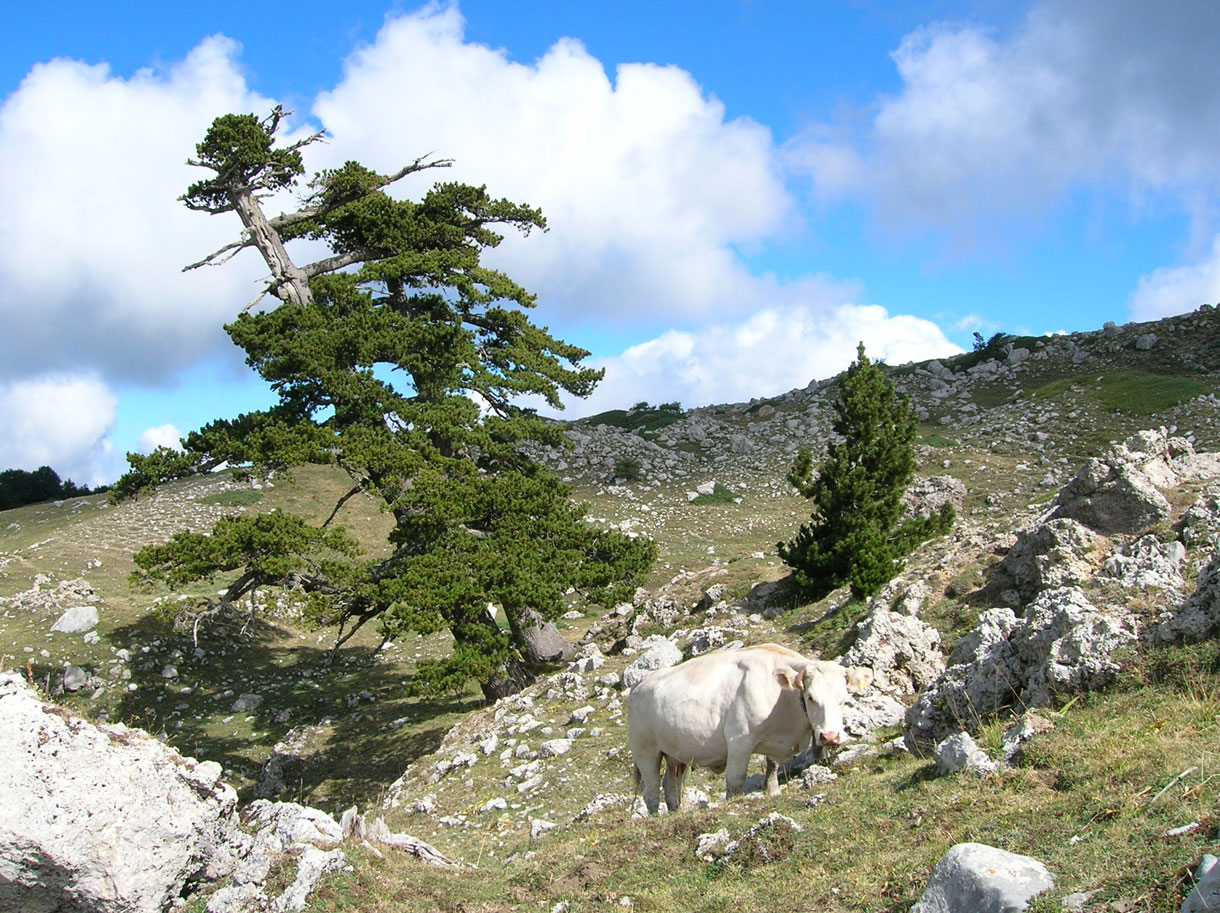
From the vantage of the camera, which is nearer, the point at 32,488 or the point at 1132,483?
the point at 1132,483

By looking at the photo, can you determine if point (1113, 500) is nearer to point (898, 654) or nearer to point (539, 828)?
point (898, 654)

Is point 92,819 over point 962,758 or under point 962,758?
over

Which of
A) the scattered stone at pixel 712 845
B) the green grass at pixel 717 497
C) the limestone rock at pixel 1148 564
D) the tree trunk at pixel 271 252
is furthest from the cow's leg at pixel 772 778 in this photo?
the green grass at pixel 717 497

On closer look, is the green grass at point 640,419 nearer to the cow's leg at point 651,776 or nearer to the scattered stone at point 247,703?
the scattered stone at point 247,703

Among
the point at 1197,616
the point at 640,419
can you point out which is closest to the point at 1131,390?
the point at 640,419

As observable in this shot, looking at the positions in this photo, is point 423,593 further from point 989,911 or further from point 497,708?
point 989,911

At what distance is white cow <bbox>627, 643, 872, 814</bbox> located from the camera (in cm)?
1004

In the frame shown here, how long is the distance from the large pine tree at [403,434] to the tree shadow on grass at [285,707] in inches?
86.7

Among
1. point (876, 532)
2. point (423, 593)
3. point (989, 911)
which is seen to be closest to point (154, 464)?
point (423, 593)

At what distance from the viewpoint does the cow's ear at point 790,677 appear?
33.5 ft

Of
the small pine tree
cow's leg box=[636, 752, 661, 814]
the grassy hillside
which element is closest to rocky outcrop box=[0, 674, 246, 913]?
the grassy hillside

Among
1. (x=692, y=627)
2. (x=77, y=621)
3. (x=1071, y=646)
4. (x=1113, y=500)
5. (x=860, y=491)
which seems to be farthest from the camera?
(x=77, y=621)

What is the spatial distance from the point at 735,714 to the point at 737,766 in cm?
61

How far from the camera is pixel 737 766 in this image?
1041cm
